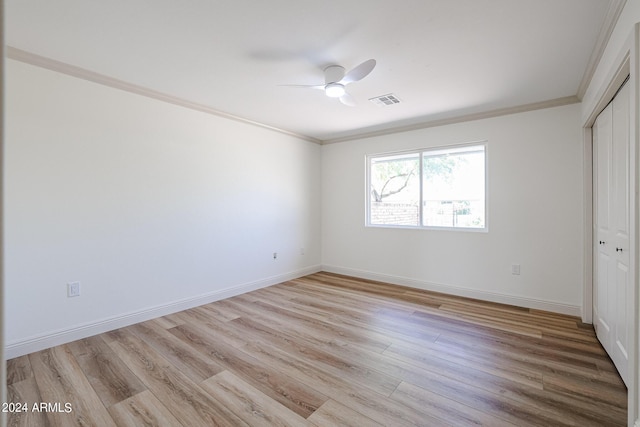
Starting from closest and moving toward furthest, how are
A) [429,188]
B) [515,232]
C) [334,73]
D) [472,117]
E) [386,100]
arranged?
[334,73] → [386,100] → [515,232] → [472,117] → [429,188]

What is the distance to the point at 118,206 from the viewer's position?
2887mm

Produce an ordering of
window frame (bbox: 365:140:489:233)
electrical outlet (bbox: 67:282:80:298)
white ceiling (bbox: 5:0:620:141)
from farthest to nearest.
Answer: window frame (bbox: 365:140:489:233), electrical outlet (bbox: 67:282:80:298), white ceiling (bbox: 5:0:620:141)

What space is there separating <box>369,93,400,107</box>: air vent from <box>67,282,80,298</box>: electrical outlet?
11.4 feet

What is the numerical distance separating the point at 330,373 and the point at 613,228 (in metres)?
2.45

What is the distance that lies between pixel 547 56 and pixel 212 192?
362 cm

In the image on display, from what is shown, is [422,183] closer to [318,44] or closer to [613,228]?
[613,228]

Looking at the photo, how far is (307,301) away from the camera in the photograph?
372cm

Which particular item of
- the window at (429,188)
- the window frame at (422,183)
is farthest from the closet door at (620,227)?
the window at (429,188)

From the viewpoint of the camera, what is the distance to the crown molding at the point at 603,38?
68.2 inches

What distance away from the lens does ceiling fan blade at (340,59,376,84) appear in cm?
212

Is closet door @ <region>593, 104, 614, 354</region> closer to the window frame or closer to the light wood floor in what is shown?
the light wood floor

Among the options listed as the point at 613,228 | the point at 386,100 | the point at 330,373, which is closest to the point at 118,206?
the point at 330,373

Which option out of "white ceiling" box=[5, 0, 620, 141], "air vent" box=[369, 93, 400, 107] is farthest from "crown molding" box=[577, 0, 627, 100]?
"air vent" box=[369, 93, 400, 107]

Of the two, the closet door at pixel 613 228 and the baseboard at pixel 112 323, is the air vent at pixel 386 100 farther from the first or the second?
the baseboard at pixel 112 323
